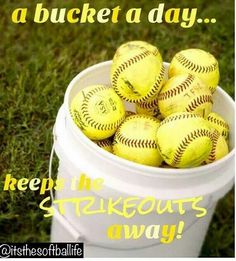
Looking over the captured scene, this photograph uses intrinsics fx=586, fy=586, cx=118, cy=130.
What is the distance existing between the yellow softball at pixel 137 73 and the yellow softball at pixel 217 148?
178 millimetres

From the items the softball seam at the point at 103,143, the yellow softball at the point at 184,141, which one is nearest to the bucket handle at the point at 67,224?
the softball seam at the point at 103,143

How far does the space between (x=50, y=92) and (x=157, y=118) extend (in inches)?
24.8

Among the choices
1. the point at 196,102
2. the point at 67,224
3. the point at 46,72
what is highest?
the point at 196,102

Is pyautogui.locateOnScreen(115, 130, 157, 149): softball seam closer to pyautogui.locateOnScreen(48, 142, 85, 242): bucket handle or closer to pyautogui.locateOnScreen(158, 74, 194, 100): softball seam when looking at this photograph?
pyautogui.locateOnScreen(158, 74, 194, 100): softball seam

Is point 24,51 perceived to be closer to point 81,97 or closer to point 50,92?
point 50,92

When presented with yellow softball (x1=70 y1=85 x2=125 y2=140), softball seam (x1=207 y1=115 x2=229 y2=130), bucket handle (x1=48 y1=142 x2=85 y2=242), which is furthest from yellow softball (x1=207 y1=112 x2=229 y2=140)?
bucket handle (x1=48 y1=142 x2=85 y2=242)

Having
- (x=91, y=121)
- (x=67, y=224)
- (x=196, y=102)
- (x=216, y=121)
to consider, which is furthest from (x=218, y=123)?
(x=67, y=224)

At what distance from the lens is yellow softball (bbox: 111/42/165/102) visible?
137 cm

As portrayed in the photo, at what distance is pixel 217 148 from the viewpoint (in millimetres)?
1394

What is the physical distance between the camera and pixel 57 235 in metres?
1.66

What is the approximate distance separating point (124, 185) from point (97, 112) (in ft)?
0.58

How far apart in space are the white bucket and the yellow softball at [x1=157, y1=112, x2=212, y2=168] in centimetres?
3

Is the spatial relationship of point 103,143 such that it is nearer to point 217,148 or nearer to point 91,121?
point 91,121

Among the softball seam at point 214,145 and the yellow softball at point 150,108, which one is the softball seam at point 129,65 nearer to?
the yellow softball at point 150,108
